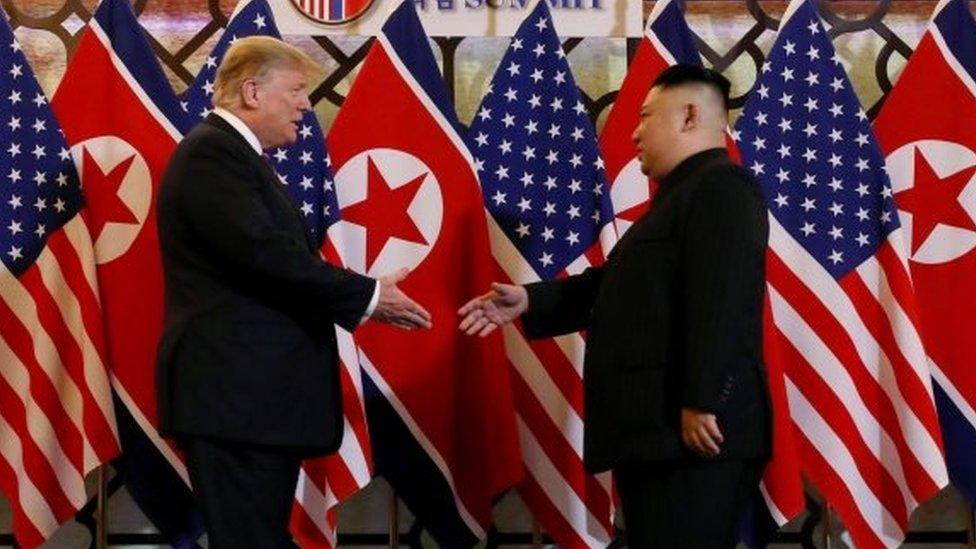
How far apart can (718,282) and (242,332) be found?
755 millimetres

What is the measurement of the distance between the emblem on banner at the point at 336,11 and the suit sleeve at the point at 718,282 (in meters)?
1.42

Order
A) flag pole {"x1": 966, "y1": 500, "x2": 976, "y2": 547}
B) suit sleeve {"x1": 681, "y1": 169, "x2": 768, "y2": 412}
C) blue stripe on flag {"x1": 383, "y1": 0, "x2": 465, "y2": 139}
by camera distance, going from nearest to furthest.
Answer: suit sleeve {"x1": 681, "y1": 169, "x2": 768, "y2": 412}, blue stripe on flag {"x1": 383, "y1": 0, "x2": 465, "y2": 139}, flag pole {"x1": 966, "y1": 500, "x2": 976, "y2": 547}

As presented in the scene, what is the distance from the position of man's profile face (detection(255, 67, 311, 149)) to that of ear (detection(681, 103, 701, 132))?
0.66 meters

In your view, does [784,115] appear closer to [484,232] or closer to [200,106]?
[484,232]

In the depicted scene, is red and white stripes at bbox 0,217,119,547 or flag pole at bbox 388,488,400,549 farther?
flag pole at bbox 388,488,400,549

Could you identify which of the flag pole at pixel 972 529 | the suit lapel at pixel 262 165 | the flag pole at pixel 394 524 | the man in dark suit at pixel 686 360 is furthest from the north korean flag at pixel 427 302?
the flag pole at pixel 972 529

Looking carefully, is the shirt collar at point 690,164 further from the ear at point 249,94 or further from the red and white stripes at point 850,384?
the red and white stripes at point 850,384

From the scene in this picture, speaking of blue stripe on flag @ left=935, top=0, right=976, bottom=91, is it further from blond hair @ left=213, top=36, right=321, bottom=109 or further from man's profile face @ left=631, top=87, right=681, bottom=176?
blond hair @ left=213, top=36, right=321, bottom=109

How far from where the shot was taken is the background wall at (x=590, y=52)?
11.5 feet

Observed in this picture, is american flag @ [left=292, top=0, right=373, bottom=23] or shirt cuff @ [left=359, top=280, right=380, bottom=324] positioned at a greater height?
american flag @ [left=292, top=0, right=373, bottom=23]

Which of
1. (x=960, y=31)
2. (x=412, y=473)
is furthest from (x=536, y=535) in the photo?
(x=960, y=31)

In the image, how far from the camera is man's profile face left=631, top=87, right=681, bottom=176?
96.9 inches

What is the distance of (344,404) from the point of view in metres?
3.15

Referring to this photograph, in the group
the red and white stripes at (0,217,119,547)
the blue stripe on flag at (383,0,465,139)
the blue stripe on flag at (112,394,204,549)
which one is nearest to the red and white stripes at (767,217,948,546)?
the blue stripe on flag at (383,0,465,139)
